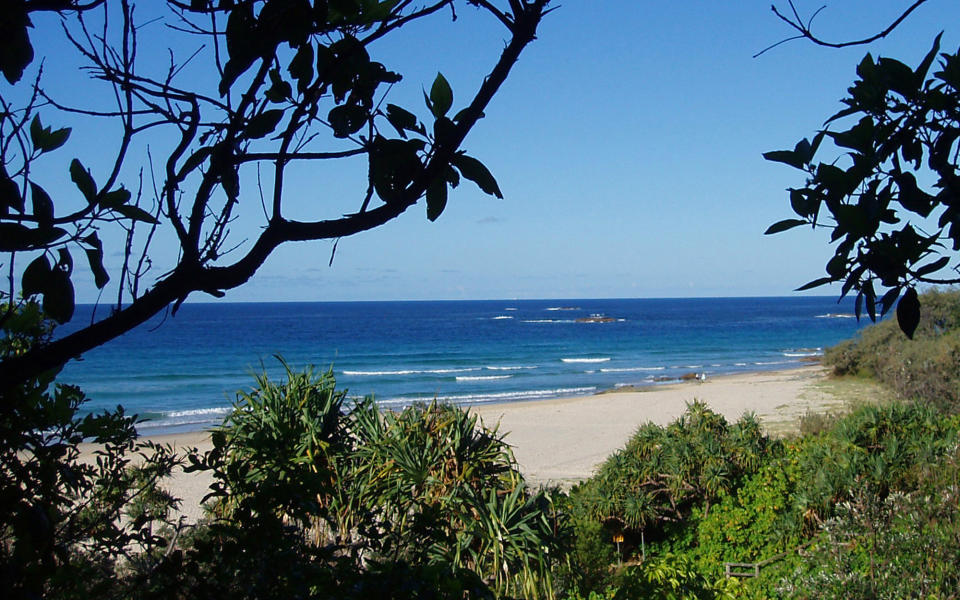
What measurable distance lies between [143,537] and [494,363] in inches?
1766

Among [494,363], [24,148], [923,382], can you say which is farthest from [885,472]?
[494,363]

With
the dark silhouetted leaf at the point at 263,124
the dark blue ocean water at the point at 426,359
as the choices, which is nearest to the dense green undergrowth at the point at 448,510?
the dark silhouetted leaf at the point at 263,124

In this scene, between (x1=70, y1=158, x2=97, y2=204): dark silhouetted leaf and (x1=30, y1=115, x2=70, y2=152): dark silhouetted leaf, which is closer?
(x1=70, y1=158, x2=97, y2=204): dark silhouetted leaf

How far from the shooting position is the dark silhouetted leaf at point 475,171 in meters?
1.41

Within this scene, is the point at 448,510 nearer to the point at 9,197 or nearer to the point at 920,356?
the point at 9,197

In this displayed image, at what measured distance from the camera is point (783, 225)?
A: 1517mm

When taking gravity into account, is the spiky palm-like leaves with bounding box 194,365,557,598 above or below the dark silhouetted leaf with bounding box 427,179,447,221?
below

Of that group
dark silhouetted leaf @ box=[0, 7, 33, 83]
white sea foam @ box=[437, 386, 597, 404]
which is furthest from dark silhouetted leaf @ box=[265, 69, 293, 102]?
white sea foam @ box=[437, 386, 597, 404]

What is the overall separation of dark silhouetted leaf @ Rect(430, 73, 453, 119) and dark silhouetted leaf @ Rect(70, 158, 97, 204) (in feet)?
1.98

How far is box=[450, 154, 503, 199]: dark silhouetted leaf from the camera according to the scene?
141cm

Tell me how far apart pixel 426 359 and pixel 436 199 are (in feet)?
157

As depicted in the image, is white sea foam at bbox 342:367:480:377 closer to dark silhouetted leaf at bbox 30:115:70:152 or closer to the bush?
the bush

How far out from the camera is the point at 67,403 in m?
2.36

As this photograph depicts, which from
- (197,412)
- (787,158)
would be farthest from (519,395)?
(787,158)
